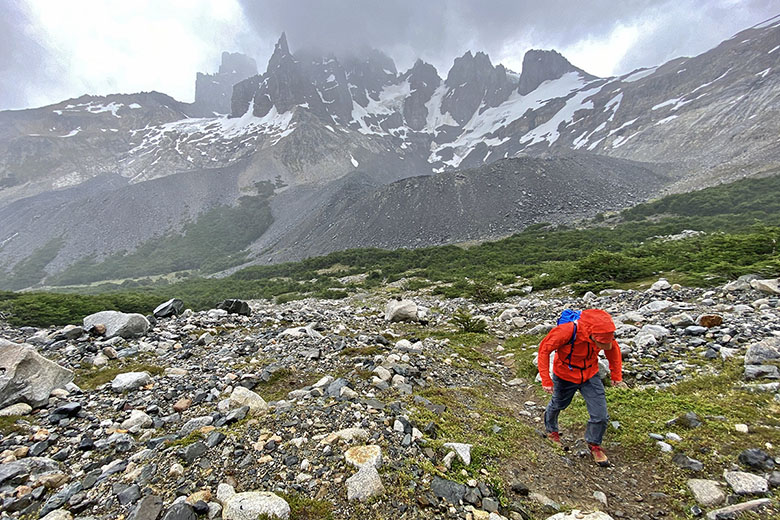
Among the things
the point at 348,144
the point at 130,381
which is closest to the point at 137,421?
the point at 130,381

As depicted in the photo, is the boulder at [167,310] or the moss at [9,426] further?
the boulder at [167,310]

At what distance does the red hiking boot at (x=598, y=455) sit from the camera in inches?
159

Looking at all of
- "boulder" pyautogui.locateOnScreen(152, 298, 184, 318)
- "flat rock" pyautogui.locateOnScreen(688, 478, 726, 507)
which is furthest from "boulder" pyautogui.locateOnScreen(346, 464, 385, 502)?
"boulder" pyautogui.locateOnScreen(152, 298, 184, 318)

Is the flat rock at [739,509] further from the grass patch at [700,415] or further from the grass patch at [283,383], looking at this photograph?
the grass patch at [283,383]

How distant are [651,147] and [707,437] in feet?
313

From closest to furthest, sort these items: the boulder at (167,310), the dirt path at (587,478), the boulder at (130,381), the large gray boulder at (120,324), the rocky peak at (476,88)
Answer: the dirt path at (587,478)
the boulder at (130,381)
the large gray boulder at (120,324)
the boulder at (167,310)
the rocky peak at (476,88)

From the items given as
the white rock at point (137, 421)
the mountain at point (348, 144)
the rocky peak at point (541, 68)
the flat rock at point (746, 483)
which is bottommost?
the flat rock at point (746, 483)

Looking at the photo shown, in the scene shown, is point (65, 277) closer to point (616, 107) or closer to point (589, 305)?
point (589, 305)

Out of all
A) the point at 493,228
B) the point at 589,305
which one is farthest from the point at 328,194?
the point at 589,305

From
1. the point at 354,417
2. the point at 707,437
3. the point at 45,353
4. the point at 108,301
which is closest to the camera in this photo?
the point at 707,437

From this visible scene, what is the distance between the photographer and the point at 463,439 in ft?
13.3

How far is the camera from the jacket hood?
429 centimetres

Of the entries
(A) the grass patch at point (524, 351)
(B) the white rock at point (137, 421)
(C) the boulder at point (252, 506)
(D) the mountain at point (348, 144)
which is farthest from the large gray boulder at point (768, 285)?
(D) the mountain at point (348, 144)

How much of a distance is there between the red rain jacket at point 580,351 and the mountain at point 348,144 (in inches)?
1560
